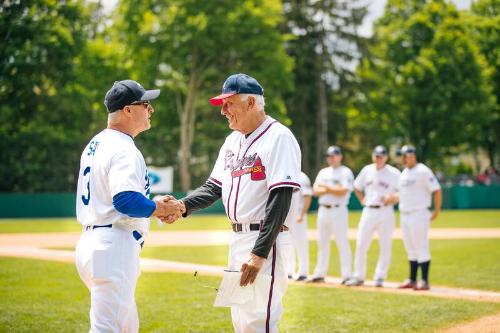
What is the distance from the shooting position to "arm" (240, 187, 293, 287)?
14.0 ft

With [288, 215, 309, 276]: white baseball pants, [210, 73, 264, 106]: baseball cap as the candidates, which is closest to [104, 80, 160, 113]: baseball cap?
[210, 73, 264, 106]: baseball cap

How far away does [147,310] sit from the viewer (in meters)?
8.41

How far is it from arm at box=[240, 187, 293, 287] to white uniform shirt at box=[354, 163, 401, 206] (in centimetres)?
734

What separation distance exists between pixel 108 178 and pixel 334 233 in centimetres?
788

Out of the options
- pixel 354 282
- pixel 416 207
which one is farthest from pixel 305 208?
pixel 416 207

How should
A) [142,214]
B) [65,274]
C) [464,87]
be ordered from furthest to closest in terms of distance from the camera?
1. [464,87]
2. [65,274]
3. [142,214]

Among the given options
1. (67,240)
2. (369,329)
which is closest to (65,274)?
(369,329)

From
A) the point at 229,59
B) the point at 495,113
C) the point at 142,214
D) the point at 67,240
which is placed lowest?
the point at 67,240

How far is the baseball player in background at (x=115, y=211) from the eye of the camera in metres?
4.34

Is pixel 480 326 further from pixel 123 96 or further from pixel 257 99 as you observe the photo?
pixel 123 96

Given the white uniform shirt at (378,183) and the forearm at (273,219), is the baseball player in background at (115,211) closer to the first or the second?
the forearm at (273,219)

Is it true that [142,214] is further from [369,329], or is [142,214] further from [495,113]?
[495,113]

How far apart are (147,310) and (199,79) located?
3246 cm

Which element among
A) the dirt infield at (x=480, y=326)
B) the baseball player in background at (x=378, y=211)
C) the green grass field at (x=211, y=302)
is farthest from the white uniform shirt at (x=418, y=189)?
the dirt infield at (x=480, y=326)
